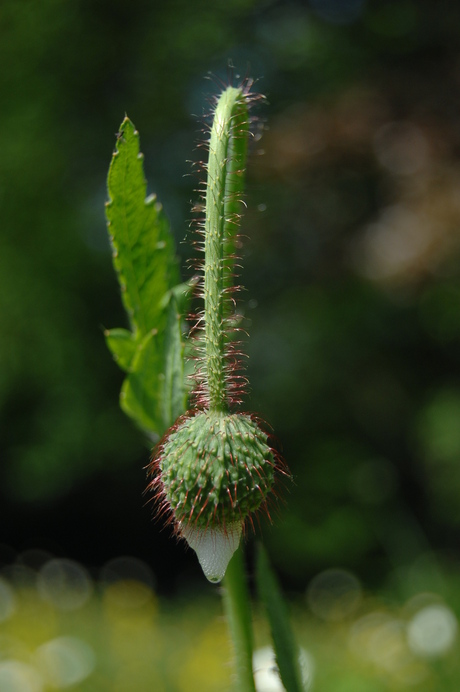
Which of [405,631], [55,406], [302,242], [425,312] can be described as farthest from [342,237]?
[405,631]

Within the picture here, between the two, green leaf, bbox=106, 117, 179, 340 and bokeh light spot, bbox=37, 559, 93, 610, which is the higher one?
bokeh light spot, bbox=37, 559, 93, 610

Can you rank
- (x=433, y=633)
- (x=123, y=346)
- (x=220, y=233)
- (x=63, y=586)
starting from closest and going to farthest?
(x=220, y=233) → (x=123, y=346) → (x=433, y=633) → (x=63, y=586)

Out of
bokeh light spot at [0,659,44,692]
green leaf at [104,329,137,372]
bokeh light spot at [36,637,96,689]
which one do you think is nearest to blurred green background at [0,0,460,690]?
bokeh light spot at [36,637,96,689]

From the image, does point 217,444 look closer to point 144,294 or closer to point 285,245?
point 144,294

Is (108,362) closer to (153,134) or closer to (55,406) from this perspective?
(55,406)

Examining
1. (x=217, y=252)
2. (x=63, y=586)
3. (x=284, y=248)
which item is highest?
(x=284, y=248)

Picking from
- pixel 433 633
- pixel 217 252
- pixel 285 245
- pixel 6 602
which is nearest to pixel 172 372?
pixel 217 252

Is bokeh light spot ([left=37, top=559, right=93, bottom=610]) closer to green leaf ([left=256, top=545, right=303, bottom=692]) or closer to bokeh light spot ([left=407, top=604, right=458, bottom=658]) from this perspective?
bokeh light spot ([left=407, top=604, right=458, bottom=658])
